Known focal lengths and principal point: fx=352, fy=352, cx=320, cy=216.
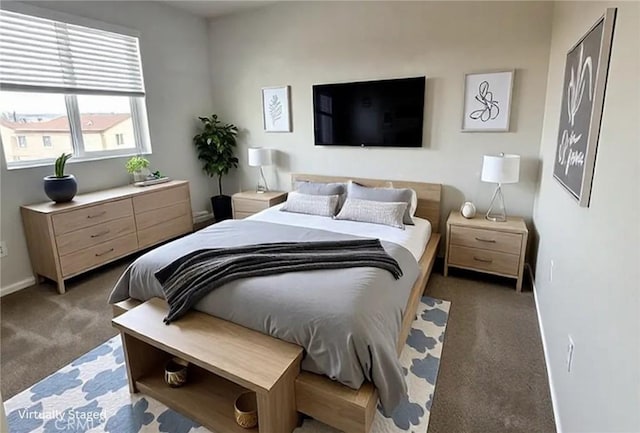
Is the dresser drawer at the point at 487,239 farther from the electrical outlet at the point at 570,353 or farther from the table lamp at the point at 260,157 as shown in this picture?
the table lamp at the point at 260,157

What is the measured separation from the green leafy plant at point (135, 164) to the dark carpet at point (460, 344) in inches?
44.9

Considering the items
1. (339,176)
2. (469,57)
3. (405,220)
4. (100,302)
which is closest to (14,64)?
(100,302)

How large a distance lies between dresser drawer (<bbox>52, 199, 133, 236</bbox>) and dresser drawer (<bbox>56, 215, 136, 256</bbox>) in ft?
0.13

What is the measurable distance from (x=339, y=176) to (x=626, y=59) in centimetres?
290

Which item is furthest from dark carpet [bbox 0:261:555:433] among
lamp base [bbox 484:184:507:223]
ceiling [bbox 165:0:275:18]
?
ceiling [bbox 165:0:275:18]

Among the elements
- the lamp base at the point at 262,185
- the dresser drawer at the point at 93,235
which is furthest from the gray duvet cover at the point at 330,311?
the lamp base at the point at 262,185

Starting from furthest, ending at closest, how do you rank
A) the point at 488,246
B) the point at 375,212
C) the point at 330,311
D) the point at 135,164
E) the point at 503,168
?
the point at 135,164, the point at 375,212, the point at 488,246, the point at 503,168, the point at 330,311

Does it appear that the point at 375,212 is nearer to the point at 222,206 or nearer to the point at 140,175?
the point at 222,206

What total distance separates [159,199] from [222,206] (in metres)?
1.05

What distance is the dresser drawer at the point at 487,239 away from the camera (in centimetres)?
289

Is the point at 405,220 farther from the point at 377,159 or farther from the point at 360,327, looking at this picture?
the point at 360,327

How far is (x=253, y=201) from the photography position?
4168 millimetres

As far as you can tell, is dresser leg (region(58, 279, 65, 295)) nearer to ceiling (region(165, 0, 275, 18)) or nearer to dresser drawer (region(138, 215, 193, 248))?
dresser drawer (region(138, 215, 193, 248))

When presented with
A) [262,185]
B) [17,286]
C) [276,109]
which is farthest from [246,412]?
[276,109]
